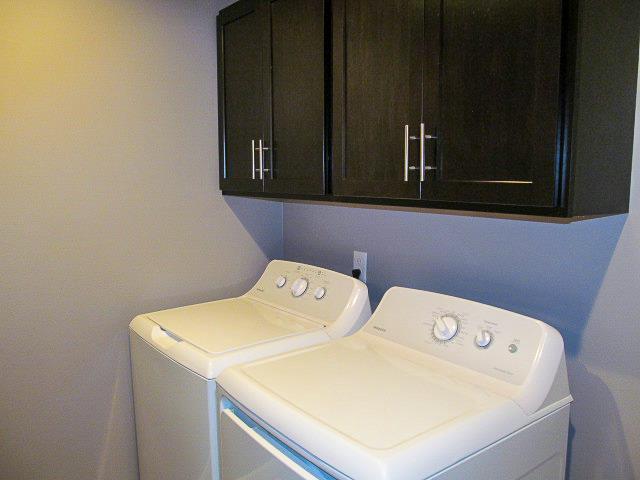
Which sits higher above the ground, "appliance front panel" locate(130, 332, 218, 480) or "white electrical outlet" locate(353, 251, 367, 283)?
"white electrical outlet" locate(353, 251, 367, 283)

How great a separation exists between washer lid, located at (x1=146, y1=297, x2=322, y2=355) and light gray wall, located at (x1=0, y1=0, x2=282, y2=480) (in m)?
0.18

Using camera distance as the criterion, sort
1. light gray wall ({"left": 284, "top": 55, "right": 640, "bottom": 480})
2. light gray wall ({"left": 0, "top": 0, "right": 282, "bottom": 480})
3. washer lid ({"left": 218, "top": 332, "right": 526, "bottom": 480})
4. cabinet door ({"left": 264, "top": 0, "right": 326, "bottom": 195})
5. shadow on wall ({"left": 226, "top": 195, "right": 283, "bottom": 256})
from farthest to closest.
→ shadow on wall ({"left": 226, "top": 195, "right": 283, "bottom": 256}) < light gray wall ({"left": 0, "top": 0, "right": 282, "bottom": 480}) < cabinet door ({"left": 264, "top": 0, "right": 326, "bottom": 195}) < light gray wall ({"left": 284, "top": 55, "right": 640, "bottom": 480}) < washer lid ({"left": 218, "top": 332, "right": 526, "bottom": 480})

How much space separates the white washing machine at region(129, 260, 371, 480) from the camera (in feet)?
4.63

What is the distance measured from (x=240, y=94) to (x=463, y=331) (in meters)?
1.14

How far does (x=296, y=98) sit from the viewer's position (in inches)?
62.4

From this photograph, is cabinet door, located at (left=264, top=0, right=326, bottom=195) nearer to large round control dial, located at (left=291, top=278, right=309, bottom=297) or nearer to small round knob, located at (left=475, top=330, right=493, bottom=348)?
large round control dial, located at (left=291, top=278, right=309, bottom=297)

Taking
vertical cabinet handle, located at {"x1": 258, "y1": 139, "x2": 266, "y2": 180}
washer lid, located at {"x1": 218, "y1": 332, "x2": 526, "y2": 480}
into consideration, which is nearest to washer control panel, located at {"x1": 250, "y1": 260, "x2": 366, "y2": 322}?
washer lid, located at {"x1": 218, "y1": 332, "x2": 526, "y2": 480}

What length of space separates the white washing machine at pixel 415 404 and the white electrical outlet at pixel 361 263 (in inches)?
16.5

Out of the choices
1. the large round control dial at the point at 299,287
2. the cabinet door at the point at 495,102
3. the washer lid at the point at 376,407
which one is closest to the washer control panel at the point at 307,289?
the large round control dial at the point at 299,287

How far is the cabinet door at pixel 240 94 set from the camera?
1753 millimetres

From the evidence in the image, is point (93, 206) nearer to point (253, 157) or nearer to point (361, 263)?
point (253, 157)

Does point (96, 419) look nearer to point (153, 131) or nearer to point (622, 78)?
point (153, 131)

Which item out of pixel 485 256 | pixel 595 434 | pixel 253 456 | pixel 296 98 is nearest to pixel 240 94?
pixel 296 98

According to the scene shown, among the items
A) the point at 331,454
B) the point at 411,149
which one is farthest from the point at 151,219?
the point at 331,454
